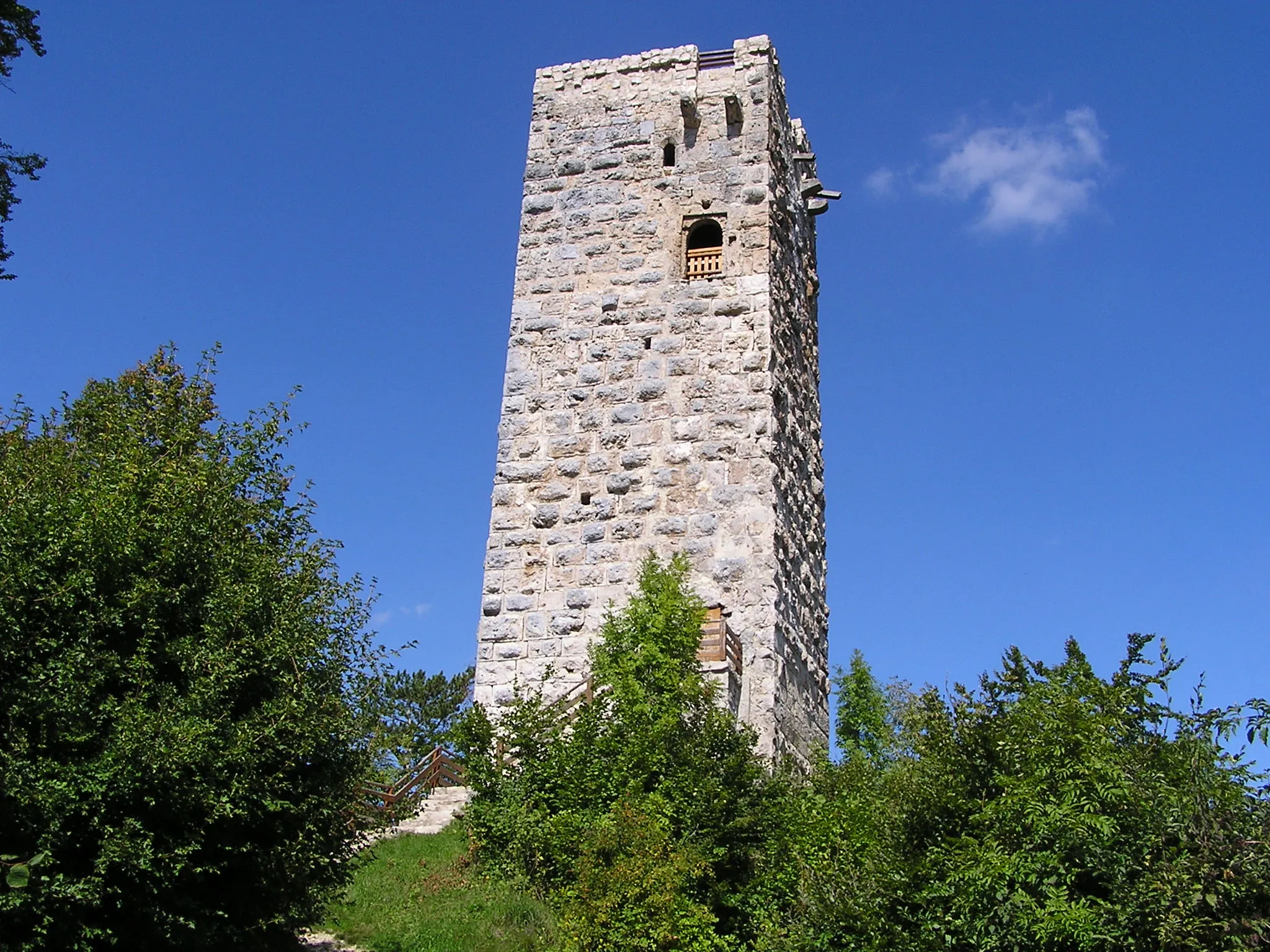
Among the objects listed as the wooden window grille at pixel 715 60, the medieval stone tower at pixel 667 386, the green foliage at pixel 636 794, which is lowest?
the green foliage at pixel 636 794

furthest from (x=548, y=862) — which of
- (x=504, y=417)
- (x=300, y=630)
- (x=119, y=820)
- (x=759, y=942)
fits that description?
(x=504, y=417)

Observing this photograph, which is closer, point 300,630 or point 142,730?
point 142,730

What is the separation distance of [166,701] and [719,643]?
19.4 feet

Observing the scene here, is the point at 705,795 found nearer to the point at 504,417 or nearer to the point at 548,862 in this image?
the point at 548,862

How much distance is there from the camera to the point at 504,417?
1584cm

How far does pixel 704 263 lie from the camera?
16266 mm

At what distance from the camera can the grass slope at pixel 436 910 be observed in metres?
11.0

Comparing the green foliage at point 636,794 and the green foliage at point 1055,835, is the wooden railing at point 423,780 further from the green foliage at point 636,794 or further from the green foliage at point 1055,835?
the green foliage at point 1055,835

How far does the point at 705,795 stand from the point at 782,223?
27.1ft

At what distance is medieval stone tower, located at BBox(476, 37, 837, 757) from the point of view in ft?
48.1

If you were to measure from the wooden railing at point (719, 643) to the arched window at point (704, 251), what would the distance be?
440 cm

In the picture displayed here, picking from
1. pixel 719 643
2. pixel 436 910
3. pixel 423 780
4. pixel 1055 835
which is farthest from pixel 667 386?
pixel 1055 835

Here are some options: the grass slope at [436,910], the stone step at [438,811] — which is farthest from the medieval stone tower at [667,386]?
the grass slope at [436,910]

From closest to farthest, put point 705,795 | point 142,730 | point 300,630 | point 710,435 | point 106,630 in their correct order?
point 142,730 → point 106,630 → point 300,630 → point 705,795 → point 710,435
